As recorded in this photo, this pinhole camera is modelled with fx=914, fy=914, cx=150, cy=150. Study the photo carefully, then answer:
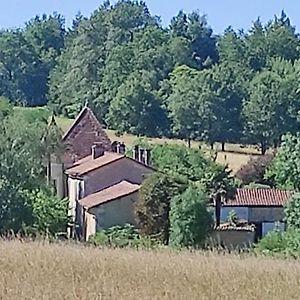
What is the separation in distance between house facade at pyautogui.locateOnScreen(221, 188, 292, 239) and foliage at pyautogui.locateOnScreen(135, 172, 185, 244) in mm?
6847

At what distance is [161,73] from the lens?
242ft

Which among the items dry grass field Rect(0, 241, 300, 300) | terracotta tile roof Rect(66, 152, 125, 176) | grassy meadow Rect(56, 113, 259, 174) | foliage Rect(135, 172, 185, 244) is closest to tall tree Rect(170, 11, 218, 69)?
grassy meadow Rect(56, 113, 259, 174)

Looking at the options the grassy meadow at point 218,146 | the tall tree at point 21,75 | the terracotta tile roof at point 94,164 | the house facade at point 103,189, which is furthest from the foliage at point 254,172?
the tall tree at point 21,75

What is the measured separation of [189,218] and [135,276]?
21060 mm

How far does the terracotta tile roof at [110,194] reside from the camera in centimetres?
3188

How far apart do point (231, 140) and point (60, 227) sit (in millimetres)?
33467

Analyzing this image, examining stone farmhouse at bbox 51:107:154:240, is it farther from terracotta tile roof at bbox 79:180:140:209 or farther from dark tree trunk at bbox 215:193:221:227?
dark tree trunk at bbox 215:193:221:227

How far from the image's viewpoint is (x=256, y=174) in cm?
4803

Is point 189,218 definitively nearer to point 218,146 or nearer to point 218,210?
point 218,210

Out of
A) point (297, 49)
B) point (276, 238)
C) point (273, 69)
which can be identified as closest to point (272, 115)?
point (273, 69)

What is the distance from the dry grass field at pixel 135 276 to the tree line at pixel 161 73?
53.4 metres

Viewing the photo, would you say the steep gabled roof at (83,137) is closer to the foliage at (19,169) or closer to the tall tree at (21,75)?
the foliage at (19,169)

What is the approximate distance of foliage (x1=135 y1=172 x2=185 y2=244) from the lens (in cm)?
2928

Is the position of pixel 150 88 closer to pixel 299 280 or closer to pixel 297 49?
pixel 297 49
